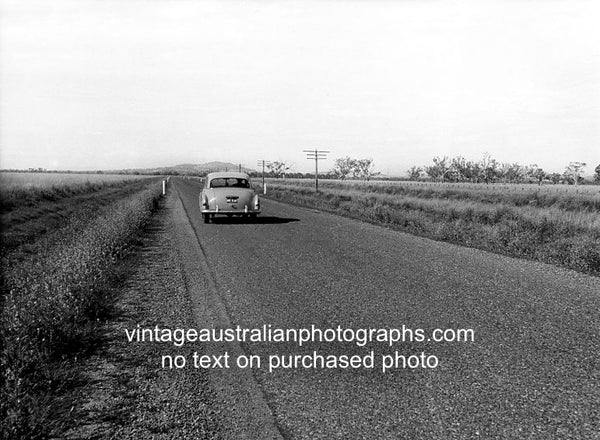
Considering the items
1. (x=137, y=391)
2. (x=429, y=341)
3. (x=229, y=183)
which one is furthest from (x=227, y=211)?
(x=137, y=391)

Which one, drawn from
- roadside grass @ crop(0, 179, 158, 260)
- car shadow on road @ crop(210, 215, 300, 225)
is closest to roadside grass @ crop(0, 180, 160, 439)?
roadside grass @ crop(0, 179, 158, 260)

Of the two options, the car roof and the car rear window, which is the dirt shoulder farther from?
the car roof

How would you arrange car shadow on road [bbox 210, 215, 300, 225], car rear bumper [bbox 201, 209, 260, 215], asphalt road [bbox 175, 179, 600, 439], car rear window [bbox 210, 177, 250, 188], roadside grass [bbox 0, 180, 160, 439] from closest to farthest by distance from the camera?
roadside grass [bbox 0, 180, 160, 439] → asphalt road [bbox 175, 179, 600, 439] → car rear bumper [bbox 201, 209, 260, 215] → car shadow on road [bbox 210, 215, 300, 225] → car rear window [bbox 210, 177, 250, 188]

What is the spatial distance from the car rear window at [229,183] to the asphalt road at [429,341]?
6.85m

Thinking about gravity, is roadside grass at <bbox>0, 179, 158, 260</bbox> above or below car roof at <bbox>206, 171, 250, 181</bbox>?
below

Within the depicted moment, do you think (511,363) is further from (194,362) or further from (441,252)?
(441,252)

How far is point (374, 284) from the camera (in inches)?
269

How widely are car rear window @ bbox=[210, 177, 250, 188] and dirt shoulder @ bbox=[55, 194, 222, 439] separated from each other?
10.9 meters

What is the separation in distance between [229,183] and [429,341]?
1300 cm

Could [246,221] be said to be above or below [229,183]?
below

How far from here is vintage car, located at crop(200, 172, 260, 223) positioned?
15227 millimetres

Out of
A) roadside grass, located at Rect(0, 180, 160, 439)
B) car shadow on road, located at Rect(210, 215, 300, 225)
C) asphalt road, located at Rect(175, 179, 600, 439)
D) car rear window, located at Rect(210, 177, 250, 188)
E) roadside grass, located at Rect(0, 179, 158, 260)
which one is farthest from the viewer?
car rear window, located at Rect(210, 177, 250, 188)

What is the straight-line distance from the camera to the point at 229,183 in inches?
656

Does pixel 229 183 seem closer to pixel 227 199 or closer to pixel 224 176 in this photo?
pixel 224 176
